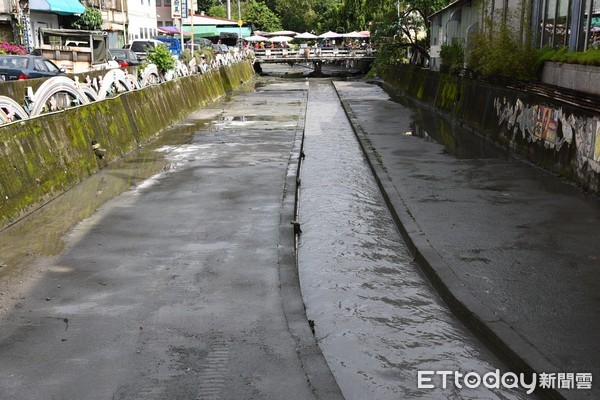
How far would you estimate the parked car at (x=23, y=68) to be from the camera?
2180 centimetres

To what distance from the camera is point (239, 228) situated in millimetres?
10289

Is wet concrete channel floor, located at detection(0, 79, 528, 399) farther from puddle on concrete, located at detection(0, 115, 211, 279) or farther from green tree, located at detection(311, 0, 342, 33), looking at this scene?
green tree, located at detection(311, 0, 342, 33)

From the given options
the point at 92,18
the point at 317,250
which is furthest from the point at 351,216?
the point at 92,18

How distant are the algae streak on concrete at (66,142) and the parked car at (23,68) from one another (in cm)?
387

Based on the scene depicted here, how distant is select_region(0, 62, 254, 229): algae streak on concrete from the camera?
34.1 ft

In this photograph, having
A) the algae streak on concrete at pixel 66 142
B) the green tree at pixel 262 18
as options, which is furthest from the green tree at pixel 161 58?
the green tree at pixel 262 18

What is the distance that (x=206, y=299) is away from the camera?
7465mm

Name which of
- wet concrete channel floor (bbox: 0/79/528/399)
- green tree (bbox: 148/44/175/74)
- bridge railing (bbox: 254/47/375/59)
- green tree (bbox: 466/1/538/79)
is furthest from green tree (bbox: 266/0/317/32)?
wet concrete channel floor (bbox: 0/79/528/399)

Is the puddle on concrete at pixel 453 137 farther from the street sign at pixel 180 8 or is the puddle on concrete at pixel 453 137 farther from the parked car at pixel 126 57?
the parked car at pixel 126 57

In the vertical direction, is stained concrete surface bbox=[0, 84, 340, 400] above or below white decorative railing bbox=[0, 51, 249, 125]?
below

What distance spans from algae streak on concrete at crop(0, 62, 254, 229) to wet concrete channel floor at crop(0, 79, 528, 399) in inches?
16.0

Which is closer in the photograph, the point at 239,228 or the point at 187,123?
the point at 239,228

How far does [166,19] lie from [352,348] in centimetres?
8610

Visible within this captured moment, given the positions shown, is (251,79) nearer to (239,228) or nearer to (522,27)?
(522,27)
